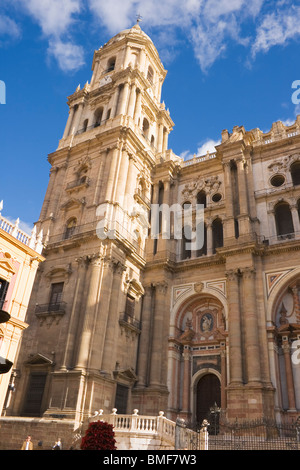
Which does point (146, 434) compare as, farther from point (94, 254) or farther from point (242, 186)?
point (242, 186)

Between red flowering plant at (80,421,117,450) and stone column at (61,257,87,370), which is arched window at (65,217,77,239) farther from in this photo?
red flowering plant at (80,421,117,450)

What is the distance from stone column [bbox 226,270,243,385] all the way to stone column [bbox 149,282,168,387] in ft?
16.3

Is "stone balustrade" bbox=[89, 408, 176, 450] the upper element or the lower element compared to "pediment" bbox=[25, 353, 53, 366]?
lower

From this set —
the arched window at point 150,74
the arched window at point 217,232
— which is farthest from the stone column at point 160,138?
the arched window at point 217,232

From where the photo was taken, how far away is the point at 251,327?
24375mm

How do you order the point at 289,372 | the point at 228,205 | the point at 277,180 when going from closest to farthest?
1. the point at 289,372
2. the point at 228,205
3. the point at 277,180

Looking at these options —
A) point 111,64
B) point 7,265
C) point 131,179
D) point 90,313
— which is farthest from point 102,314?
point 111,64

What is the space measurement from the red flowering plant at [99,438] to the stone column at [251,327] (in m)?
10.7

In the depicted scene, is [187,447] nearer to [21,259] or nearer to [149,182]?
[21,259]

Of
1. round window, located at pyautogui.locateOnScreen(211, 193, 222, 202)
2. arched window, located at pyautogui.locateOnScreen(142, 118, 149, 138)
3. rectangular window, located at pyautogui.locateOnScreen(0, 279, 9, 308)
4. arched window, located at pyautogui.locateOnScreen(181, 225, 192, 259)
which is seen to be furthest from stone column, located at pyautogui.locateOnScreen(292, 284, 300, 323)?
arched window, located at pyautogui.locateOnScreen(142, 118, 149, 138)

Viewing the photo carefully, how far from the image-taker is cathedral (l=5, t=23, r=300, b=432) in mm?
23609

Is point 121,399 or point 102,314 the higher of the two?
point 102,314

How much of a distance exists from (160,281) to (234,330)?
22.7ft

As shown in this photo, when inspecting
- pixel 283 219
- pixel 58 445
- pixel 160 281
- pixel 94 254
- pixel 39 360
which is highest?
pixel 283 219
